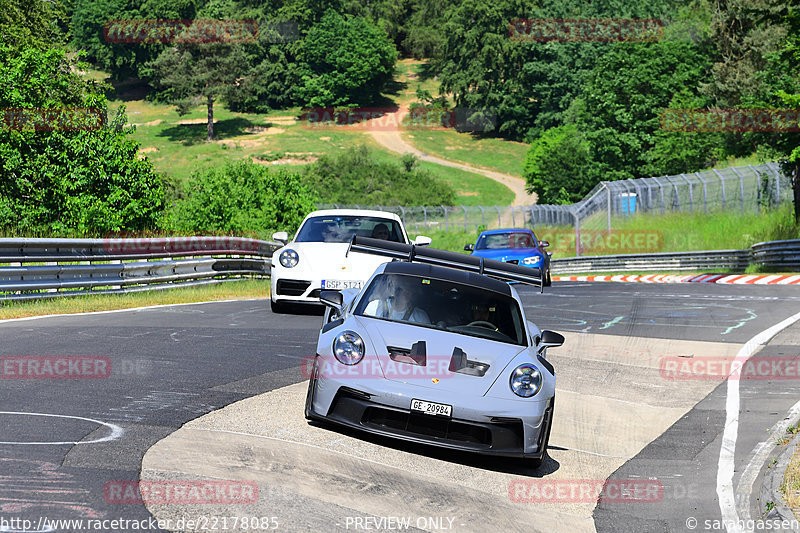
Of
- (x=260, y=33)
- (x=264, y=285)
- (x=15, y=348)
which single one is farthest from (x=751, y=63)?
(x=260, y=33)

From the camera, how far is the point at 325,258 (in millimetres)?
15625

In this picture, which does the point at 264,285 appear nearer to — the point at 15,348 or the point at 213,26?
the point at 15,348

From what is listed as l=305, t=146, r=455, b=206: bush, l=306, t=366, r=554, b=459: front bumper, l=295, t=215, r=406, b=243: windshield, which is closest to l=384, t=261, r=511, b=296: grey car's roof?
l=306, t=366, r=554, b=459: front bumper

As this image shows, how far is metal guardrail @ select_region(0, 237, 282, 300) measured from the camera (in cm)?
1572

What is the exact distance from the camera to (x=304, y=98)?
144500mm

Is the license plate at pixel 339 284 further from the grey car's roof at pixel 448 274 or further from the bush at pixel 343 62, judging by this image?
the bush at pixel 343 62

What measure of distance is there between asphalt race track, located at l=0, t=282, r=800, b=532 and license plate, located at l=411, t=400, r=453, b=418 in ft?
1.22

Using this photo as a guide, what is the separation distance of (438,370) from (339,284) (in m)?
7.91

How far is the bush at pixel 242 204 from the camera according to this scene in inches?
1460

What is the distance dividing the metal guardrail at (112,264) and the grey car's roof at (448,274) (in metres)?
8.38

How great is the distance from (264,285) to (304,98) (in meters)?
123
